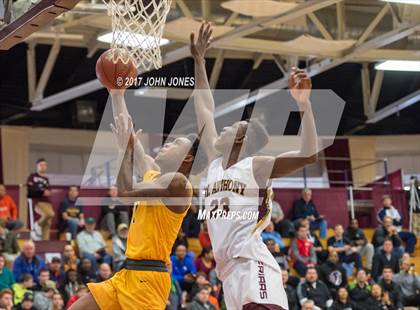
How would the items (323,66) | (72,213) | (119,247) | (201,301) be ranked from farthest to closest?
(323,66)
(72,213)
(119,247)
(201,301)

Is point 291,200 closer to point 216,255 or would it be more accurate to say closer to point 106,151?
point 106,151

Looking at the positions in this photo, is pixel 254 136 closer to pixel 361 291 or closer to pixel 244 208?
pixel 244 208

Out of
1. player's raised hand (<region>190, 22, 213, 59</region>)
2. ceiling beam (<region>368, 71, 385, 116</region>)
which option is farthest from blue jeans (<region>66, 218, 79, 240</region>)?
player's raised hand (<region>190, 22, 213, 59</region>)

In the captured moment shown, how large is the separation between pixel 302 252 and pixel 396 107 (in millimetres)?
7908

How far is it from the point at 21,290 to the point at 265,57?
34.8 feet

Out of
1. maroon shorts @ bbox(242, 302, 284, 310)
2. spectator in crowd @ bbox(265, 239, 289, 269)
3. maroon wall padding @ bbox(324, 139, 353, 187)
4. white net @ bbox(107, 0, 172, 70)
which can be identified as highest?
maroon wall padding @ bbox(324, 139, 353, 187)

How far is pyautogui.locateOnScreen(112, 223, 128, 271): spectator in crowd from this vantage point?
46.3ft

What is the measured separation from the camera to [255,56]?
21.6 metres

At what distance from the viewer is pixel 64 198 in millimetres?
17188

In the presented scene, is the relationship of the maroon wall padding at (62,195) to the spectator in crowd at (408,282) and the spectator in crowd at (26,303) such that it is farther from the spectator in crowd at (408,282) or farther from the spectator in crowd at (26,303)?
the spectator in crowd at (408,282)

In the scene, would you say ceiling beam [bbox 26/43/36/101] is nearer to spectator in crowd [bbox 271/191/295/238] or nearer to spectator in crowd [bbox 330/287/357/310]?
spectator in crowd [bbox 271/191/295/238]

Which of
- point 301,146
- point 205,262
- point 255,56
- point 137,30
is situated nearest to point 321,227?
point 205,262

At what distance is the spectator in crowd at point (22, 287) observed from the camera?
12805 millimetres

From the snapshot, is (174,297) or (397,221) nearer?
(174,297)
